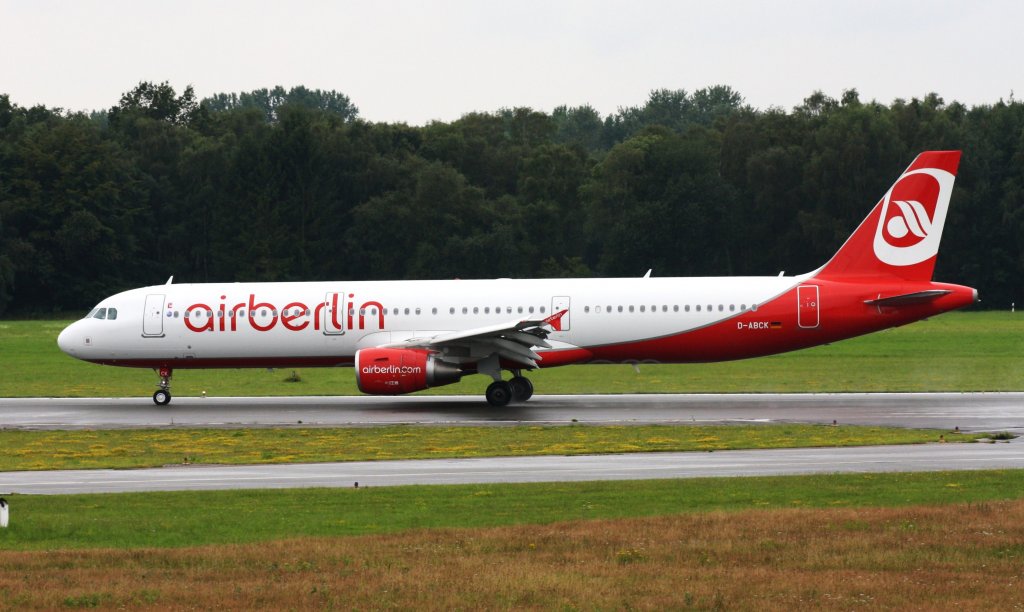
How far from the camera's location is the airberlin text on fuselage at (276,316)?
36.8 m

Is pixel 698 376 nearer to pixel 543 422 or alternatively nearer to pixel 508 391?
pixel 508 391

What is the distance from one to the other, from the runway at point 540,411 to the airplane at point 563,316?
3.90 feet

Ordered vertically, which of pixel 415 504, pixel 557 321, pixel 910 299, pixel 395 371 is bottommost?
pixel 415 504

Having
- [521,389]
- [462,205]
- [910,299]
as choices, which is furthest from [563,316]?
[462,205]

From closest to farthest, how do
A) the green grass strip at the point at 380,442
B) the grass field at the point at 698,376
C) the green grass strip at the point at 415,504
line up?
the green grass strip at the point at 415,504, the green grass strip at the point at 380,442, the grass field at the point at 698,376

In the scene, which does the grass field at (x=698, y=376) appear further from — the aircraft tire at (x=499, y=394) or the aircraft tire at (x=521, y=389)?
the aircraft tire at (x=499, y=394)

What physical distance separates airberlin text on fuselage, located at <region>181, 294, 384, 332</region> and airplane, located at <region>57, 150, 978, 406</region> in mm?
28

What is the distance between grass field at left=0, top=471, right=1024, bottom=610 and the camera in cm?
1227

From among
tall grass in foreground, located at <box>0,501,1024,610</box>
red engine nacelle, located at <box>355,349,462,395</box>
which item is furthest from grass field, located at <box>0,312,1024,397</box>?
tall grass in foreground, located at <box>0,501,1024,610</box>

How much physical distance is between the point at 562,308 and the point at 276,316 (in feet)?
26.4

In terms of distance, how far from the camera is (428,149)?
10412cm

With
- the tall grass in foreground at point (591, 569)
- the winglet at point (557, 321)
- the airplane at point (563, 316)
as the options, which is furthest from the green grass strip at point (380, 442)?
the tall grass in foreground at point (591, 569)

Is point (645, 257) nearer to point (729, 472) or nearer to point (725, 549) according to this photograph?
point (729, 472)

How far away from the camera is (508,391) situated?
1383 inches
